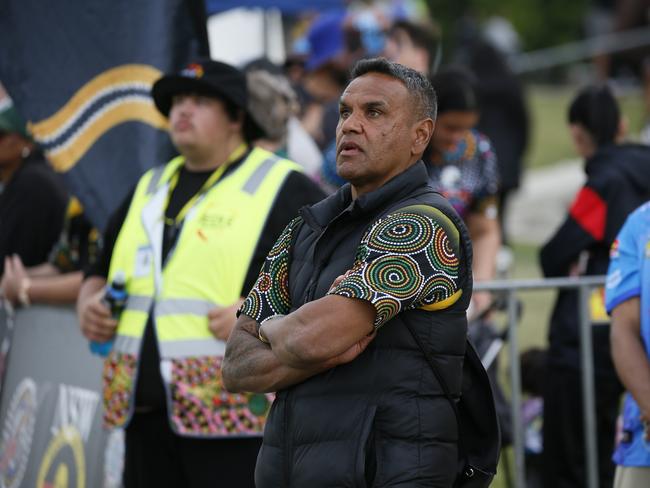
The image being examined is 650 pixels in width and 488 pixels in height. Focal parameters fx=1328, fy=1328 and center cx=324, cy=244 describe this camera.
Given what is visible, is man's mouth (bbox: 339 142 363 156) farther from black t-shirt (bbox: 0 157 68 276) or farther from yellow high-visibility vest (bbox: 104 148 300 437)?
black t-shirt (bbox: 0 157 68 276)

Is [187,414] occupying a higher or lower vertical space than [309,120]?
lower

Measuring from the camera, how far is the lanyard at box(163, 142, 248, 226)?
18.2 feet

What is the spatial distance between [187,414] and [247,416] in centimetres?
24

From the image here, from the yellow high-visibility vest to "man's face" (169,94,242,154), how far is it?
7.0 inches

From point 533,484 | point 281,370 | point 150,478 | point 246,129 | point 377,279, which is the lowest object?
point 533,484

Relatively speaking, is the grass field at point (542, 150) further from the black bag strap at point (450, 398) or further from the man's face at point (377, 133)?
the man's face at point (377, 133)

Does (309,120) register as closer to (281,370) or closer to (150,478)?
(150,478)

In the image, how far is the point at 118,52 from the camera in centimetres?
646

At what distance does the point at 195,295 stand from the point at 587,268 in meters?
2.21

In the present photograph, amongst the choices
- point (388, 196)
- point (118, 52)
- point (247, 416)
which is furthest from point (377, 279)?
point (118, 52)

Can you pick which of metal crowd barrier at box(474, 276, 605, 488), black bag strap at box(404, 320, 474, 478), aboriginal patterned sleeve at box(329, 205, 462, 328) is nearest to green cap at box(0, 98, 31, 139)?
metal crowd barrier at box(474, 276, 605, 488)

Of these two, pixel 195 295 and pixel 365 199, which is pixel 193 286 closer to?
pixel 195 295

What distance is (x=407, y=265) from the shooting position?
12.3ft

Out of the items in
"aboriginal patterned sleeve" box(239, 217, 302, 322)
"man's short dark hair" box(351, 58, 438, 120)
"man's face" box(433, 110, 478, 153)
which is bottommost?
"aboriginal patterned sleeve" box(239, 217, 302, 322)
